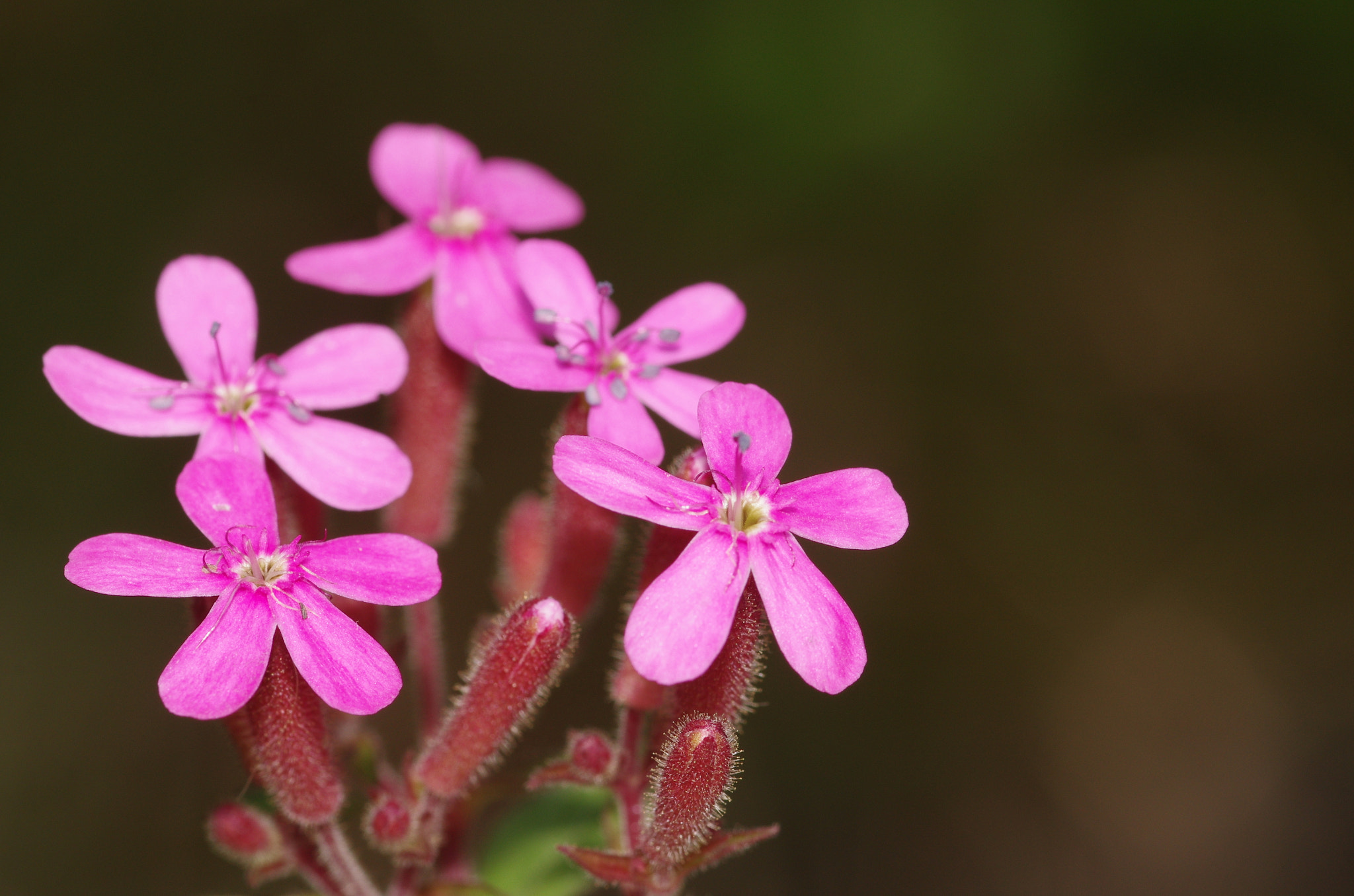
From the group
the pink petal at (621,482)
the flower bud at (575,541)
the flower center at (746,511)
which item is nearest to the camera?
the pink petal at (621,482)

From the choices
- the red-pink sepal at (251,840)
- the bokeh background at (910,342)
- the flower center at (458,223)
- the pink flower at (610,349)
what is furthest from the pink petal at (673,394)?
the bokeh background at (910,342)

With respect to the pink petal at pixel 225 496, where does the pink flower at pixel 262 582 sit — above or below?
below

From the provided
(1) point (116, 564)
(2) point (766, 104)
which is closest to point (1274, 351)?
(2) point (766, 104)

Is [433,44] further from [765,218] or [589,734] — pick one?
[589,734]

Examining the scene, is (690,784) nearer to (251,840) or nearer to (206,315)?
(251,840)

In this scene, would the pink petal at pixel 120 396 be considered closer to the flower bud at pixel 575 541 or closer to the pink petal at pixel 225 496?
the pink petal at pixel 225 496

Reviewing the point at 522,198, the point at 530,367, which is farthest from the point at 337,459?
the point at 522,198

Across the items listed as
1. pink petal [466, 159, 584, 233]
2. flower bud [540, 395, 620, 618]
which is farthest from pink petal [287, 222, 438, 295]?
flower bud [540, 395, 620, 618]
